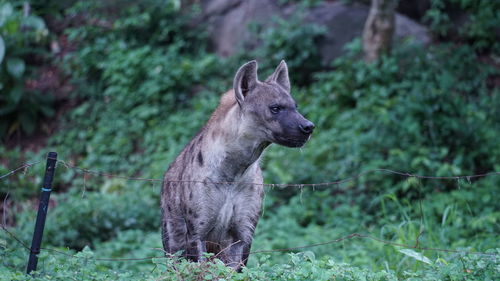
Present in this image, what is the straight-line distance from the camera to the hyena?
423cm

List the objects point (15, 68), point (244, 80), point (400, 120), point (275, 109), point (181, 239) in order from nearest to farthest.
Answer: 1. point (275, 109)
2. point (244, 80)
3. point (181, 239)
4. point (400, 120)
5. point (15, 68)

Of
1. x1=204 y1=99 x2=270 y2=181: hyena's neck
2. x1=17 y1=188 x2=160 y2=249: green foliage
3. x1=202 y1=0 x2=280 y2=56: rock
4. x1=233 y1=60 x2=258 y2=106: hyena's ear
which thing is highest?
x1=202 y1=0 x2=280 y2=56: rock

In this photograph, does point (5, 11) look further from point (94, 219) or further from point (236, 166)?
point (236, 166)

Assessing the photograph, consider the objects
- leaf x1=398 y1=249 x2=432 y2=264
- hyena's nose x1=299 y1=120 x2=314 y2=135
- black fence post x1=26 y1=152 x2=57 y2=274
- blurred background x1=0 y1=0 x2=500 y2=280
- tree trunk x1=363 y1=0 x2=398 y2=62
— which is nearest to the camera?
black fence post x1=26 y1=152 x2=57 y2=274

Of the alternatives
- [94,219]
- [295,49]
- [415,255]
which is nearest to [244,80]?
[415,255]

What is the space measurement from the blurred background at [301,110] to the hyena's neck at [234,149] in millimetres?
764

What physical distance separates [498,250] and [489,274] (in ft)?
0.53

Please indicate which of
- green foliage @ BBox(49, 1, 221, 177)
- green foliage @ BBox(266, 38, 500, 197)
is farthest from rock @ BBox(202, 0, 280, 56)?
green foliage @ BBox(266, 38, 500, 197)

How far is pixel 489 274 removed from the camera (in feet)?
12.3

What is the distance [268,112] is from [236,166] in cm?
41

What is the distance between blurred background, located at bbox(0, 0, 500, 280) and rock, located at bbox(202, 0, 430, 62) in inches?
1.1

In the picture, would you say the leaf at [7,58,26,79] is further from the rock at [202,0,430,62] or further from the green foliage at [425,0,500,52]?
the green foliage at [425,0,500,52]

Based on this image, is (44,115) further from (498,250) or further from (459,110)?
(498,250)

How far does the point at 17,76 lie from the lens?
1057 cm
